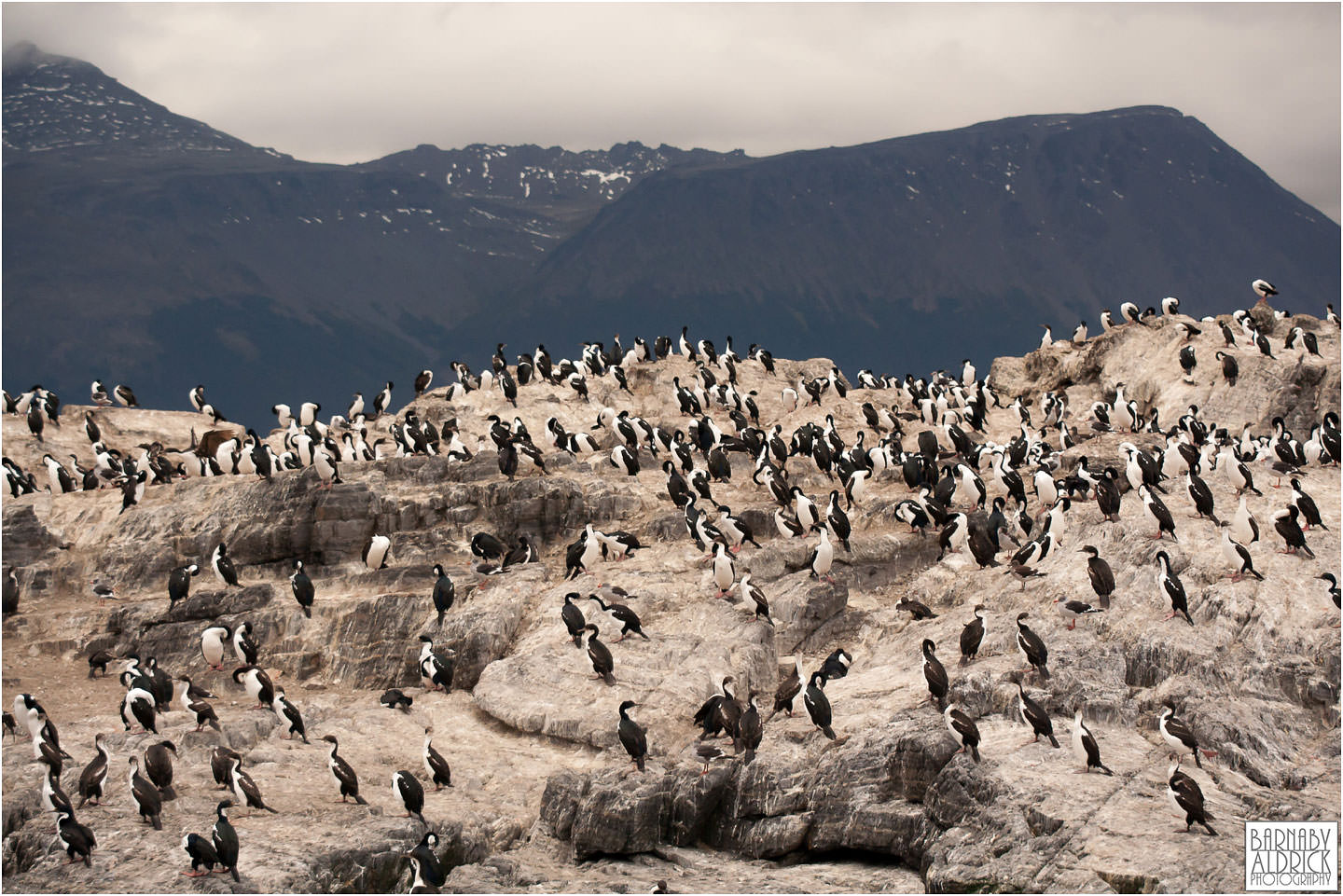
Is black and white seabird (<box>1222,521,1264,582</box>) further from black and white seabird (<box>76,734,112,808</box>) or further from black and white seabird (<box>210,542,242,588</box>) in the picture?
black and white seabird (<box>210,542,242,588</box>)

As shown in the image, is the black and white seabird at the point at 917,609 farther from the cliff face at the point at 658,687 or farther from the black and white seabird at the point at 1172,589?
the black and white seabird at the point at 1172,589

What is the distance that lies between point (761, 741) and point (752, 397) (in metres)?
20.4

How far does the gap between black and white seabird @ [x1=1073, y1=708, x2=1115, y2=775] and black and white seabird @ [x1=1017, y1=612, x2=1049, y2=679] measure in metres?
1.84

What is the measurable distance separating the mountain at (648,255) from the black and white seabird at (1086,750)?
368 feet

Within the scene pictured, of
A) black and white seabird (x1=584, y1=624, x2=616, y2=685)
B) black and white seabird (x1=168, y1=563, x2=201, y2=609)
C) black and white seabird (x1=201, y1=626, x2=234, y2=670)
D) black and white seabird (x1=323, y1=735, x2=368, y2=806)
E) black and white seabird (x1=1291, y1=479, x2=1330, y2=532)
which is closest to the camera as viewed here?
black and white seabird (x1=323, y1=735, x2=368, y2=806)

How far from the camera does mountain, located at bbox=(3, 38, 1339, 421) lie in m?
128

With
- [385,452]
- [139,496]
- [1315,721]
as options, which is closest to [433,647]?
[139,496]

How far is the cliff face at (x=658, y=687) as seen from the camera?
17391 mm

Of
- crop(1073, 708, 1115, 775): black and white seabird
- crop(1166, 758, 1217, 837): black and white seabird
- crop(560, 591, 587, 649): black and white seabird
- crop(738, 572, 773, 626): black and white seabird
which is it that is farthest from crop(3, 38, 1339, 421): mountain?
crop(1166, 758, 1217, 837): black and white seabird

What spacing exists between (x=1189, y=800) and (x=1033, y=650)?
4139mm

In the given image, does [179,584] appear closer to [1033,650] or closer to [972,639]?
[972,639]

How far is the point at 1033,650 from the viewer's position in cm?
1962

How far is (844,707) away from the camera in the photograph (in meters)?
20.6

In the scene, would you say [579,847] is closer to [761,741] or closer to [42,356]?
[761,741]
